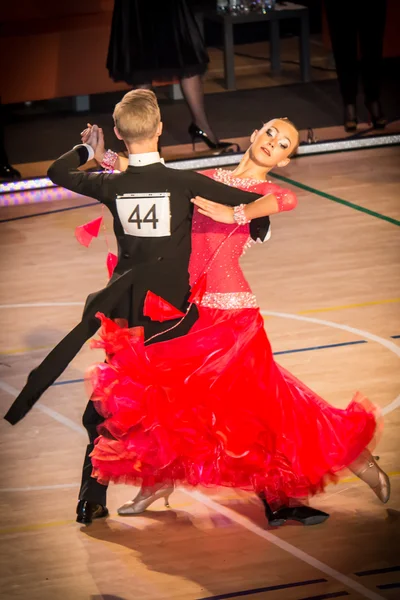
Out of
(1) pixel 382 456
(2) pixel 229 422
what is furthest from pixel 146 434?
(1) pixel 382 456

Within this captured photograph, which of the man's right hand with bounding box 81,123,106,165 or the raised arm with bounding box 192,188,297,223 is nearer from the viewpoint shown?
the raised arm with bounding box 192,188,297,223

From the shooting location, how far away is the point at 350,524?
3.73 meters

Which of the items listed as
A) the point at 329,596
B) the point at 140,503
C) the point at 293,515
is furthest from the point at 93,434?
the point at 329,596

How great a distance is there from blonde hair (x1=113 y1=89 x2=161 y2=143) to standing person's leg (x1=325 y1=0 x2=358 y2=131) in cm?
531

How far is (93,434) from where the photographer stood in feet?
12.3

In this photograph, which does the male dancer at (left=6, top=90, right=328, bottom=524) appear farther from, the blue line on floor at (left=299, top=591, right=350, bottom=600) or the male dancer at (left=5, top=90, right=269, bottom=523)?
the blue line on floor at (left=299, top=591, right=350, bottom=600)

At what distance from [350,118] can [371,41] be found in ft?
1.88

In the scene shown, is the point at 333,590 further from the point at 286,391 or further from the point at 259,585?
the point at 286,391

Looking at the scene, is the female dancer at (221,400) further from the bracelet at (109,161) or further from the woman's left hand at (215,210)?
the bracelet at (109,161)

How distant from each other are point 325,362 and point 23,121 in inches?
231

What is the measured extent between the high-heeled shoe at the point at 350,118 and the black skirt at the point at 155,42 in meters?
1.25

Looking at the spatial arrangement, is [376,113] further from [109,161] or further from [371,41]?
[109,161]

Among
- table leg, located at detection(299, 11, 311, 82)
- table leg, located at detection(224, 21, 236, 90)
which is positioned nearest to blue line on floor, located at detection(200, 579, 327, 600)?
table leg, located at detection(224, 21, 236, 90)

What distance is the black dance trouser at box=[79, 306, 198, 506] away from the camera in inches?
144
